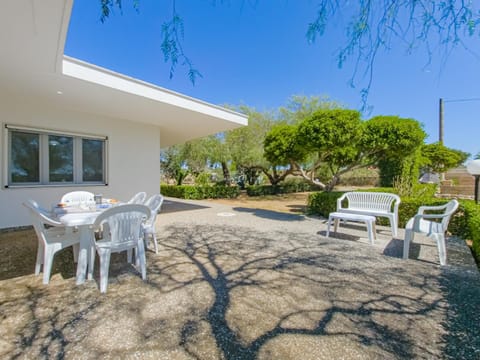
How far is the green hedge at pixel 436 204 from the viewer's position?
137 inches

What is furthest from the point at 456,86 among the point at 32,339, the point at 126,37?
the point at 32,339

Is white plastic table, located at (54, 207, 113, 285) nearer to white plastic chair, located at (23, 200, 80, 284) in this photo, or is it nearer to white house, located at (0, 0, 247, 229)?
white plastic chair, located at (23, 200, 80, 284)

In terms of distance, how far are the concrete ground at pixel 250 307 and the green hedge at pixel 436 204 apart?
1.62ft

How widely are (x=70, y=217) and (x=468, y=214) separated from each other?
6.52m

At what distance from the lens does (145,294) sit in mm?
2225

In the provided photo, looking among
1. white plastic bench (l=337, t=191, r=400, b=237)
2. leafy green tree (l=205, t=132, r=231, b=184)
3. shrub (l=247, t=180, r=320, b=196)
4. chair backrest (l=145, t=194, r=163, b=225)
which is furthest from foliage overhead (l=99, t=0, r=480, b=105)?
shrub (l=247, t=180, r=320, b=196)

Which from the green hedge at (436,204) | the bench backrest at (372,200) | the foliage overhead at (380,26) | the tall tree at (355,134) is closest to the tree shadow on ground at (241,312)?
the green hedge at (436,204)

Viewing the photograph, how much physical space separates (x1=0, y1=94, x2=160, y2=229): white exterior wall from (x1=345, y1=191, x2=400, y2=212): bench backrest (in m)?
5.50

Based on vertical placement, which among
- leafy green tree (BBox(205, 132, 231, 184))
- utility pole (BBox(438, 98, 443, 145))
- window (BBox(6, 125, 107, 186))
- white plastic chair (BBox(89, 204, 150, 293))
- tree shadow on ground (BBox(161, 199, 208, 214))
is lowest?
tree shadow on ground (BBox(161, 199, 208, 214))

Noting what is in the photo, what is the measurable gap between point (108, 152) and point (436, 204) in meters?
7.94

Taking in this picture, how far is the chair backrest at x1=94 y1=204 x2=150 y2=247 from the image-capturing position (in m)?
2.28

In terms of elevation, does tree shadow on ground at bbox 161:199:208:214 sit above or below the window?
below

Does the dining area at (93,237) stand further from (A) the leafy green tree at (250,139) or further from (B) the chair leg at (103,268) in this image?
(A) the leafy green tree at (250,139)

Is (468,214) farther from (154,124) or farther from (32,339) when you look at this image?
(154,124)
